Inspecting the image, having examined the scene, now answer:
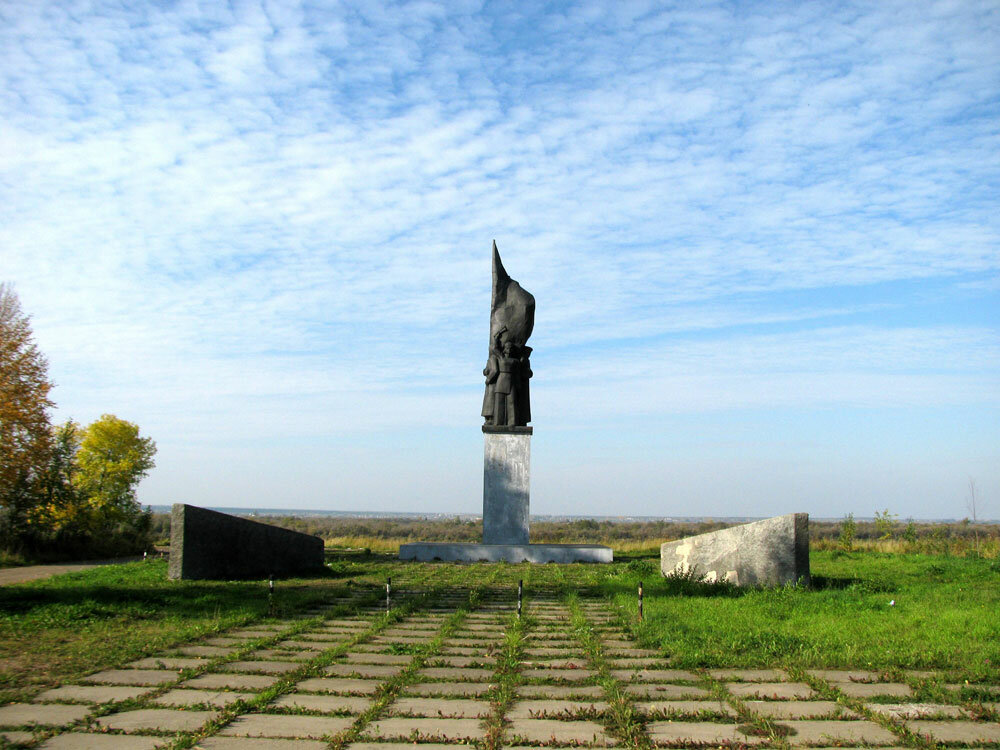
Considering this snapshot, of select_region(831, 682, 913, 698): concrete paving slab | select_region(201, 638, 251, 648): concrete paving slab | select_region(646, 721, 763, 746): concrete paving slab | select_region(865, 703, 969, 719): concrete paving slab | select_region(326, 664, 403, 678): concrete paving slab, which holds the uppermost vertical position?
select_region(865, 703, 969, 719): concrete paving slab

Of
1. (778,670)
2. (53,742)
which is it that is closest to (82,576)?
(53,742)

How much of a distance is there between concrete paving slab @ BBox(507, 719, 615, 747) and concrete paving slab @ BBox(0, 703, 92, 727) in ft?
8.49

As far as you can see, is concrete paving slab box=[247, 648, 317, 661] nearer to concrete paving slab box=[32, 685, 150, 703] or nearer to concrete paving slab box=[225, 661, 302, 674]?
concrete paving slab box=[225, 661, 302, 674]

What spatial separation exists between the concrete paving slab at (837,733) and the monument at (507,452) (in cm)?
1234

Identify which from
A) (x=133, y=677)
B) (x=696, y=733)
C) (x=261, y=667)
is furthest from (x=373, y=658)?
(x=696, y=733)

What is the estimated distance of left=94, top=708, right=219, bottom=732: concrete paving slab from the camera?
182 inches

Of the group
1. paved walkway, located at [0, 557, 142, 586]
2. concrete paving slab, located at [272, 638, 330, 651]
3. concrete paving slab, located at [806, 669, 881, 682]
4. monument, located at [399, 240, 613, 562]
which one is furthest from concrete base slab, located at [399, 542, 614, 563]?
concrete paving slab, located at [806, 669, 881, 682]

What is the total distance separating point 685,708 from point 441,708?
1.53m

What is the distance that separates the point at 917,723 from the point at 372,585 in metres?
8.47

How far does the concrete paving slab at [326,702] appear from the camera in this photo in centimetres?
502

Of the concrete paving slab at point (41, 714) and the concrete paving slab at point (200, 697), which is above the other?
the concrete paving slab at point (41, 714)

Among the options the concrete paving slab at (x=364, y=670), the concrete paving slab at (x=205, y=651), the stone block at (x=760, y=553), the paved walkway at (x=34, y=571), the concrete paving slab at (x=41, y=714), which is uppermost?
the stone block at (x=760, y=553)

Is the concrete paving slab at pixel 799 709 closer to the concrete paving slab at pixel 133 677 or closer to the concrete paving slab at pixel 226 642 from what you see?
the concrete paving slab at pixel 133 677

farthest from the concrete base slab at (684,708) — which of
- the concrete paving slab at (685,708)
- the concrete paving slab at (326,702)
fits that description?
the concrete paving slab at (326,702)
